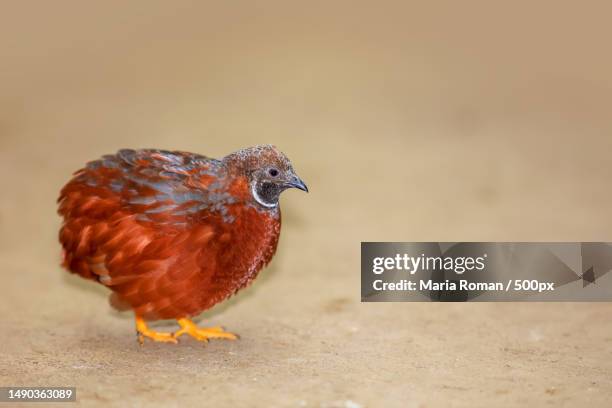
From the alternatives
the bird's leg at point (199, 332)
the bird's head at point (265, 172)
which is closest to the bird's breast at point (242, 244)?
the bird's head at point (265, 172)

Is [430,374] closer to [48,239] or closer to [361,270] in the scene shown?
[361,270]

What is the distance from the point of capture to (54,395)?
478 centimetres

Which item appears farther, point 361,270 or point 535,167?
point 535,167

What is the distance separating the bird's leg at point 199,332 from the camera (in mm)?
5848

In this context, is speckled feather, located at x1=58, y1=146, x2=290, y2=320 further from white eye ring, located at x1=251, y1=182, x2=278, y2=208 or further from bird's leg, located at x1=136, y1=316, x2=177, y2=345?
bird's leg, located at x1=136, y1=316, x2=177, y2=345

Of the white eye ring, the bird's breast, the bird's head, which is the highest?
the bird's head

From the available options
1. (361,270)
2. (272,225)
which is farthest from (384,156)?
(272,225)

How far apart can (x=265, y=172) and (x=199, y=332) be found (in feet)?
4.37

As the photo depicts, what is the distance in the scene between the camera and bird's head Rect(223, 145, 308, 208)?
17.6ft

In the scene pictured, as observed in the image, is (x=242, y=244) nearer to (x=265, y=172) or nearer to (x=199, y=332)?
(x=265, y=172)

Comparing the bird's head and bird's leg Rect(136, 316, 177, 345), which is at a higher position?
the bird's head

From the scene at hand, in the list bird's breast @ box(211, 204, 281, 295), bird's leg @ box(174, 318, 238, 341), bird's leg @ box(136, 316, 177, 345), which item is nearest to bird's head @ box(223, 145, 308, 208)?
bird's breast @ box(211, 204, 281, 295)

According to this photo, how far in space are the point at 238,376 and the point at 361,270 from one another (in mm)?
2265

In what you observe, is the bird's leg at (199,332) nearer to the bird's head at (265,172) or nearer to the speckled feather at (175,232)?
the speckled feather at (175,232)
